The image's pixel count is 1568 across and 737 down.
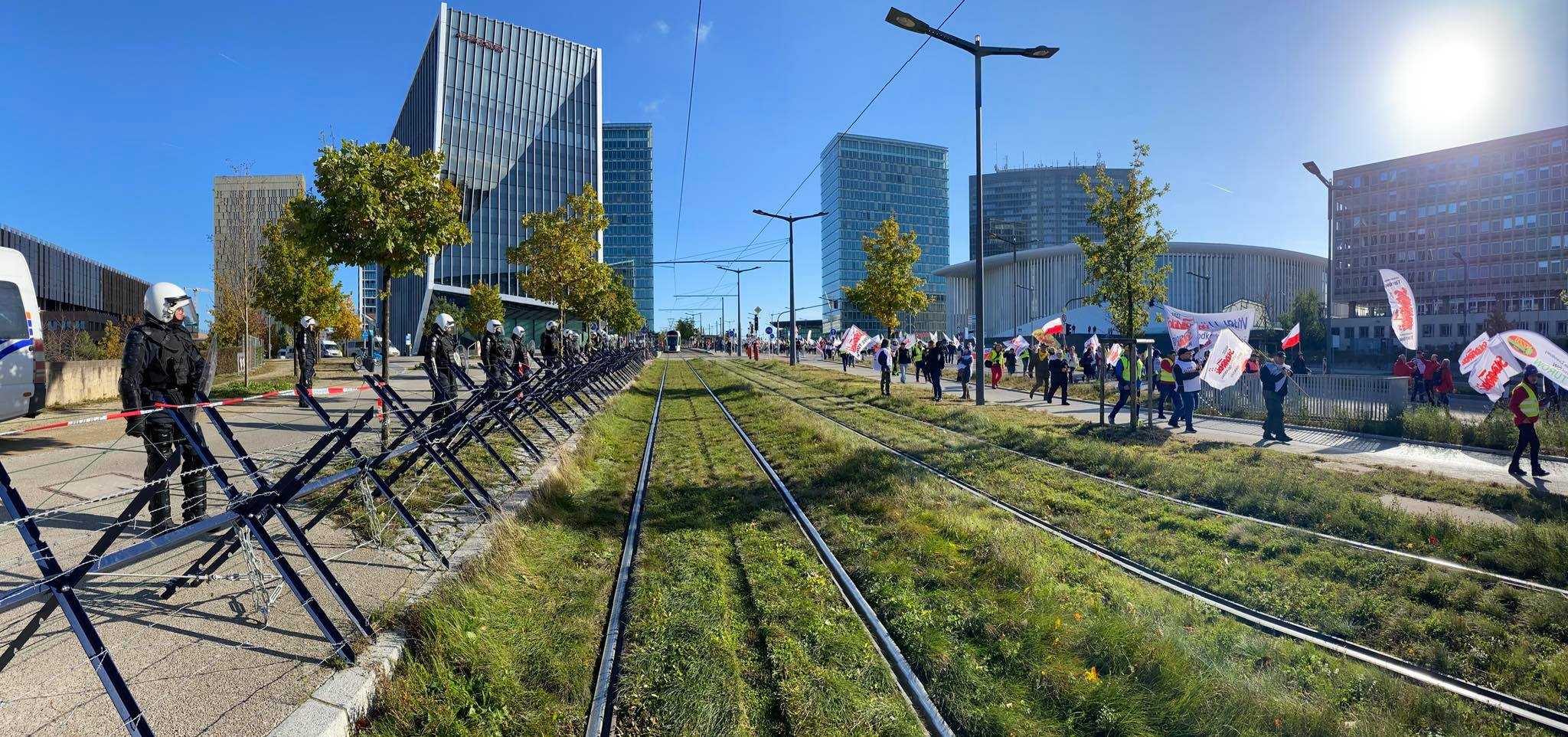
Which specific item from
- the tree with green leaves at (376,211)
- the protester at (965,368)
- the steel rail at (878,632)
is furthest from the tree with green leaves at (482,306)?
the steel rail at (878,632)

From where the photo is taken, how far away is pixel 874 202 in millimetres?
136875

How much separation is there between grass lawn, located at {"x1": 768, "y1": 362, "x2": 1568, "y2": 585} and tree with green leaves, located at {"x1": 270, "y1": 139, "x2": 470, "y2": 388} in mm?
9707

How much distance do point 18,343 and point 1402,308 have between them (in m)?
22.3

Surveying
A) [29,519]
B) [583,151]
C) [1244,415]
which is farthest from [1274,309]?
[29,519]

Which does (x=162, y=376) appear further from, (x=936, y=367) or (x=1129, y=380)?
(x=936, y=367)

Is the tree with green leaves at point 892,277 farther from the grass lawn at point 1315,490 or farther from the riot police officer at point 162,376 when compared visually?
the riot police officer at point 162,376

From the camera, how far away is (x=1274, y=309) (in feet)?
336

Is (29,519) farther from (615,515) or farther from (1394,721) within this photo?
(1394,721)

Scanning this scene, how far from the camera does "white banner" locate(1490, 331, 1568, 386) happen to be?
9.81 m

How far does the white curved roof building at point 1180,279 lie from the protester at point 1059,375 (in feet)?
240

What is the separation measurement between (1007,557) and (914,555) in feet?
2.53

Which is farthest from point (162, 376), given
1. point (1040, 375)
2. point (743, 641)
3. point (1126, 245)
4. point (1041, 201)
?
point (1041, 201)

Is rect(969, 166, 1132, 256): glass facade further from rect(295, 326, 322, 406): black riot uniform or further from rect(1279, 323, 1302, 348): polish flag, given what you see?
rect(295, 326, 322, 406): black riot uniform

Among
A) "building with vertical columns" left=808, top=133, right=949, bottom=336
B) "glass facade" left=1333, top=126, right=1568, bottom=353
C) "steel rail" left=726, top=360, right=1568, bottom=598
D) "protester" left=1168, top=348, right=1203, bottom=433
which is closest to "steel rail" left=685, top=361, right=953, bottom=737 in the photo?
"steel rail" left=726, top=360, right=1568, bottom=598
